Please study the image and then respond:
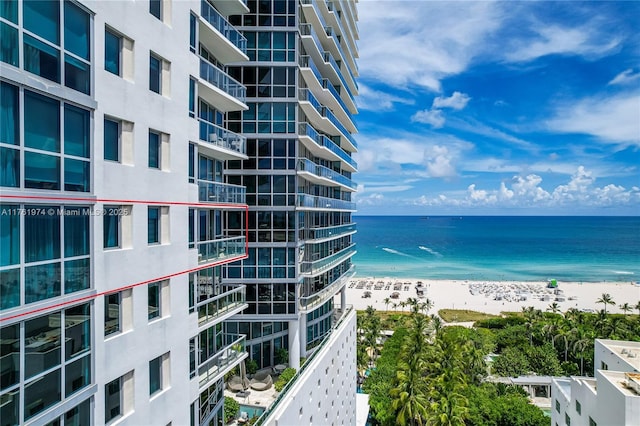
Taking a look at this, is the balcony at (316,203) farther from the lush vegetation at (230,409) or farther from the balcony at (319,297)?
the lush vegetation at (230,409)

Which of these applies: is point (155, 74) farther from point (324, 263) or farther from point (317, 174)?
point (324, 263)

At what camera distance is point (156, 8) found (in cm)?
1098

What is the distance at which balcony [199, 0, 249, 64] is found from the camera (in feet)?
48.5

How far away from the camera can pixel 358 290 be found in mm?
99312

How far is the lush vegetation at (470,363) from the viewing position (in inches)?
1152

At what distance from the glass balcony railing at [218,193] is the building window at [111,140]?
426 cm

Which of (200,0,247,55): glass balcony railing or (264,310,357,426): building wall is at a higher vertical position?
(200,0,247,55): glass balcony railing

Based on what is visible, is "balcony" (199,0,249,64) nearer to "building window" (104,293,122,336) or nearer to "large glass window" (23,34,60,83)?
"large glass window" (23,34,60,83)

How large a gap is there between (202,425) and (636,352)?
28581 mm

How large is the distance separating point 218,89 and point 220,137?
6.78 feet

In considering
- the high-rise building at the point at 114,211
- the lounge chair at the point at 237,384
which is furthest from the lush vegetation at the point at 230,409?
the lounge chair at the point at 237,384

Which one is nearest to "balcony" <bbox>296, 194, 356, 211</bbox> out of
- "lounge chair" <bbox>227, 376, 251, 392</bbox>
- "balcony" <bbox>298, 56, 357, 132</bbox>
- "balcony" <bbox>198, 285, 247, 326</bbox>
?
"balcony" <bbox>298, 56, 357, 132</bbox>

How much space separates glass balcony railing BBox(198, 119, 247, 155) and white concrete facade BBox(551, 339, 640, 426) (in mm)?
22003

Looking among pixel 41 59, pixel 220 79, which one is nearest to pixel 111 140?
pixel 41 59
